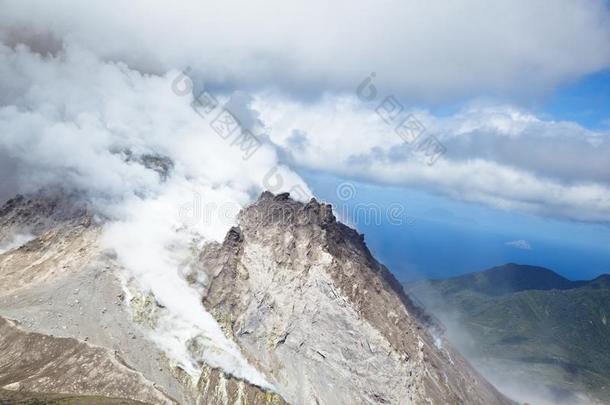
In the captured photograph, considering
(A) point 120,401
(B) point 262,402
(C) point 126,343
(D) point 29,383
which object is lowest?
(D) point 29,383

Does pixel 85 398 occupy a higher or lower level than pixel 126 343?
lower

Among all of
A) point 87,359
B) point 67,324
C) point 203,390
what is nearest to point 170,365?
point 203,390

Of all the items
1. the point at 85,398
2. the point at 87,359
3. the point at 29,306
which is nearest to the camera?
the point at 85,398

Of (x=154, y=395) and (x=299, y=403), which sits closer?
(x=154, y=395)

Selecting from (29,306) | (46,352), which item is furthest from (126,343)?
(29,306)

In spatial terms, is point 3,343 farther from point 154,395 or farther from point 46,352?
point 154,395

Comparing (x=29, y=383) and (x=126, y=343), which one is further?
(x=126, y=343)

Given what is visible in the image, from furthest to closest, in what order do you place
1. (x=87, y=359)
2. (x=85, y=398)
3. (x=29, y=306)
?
(x=29, y=306) → (x=87, y=359) → (x=85, y=398)

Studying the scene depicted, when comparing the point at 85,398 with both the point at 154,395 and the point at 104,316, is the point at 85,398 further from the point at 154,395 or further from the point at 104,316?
the point at 104,316

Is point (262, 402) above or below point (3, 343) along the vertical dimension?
above
